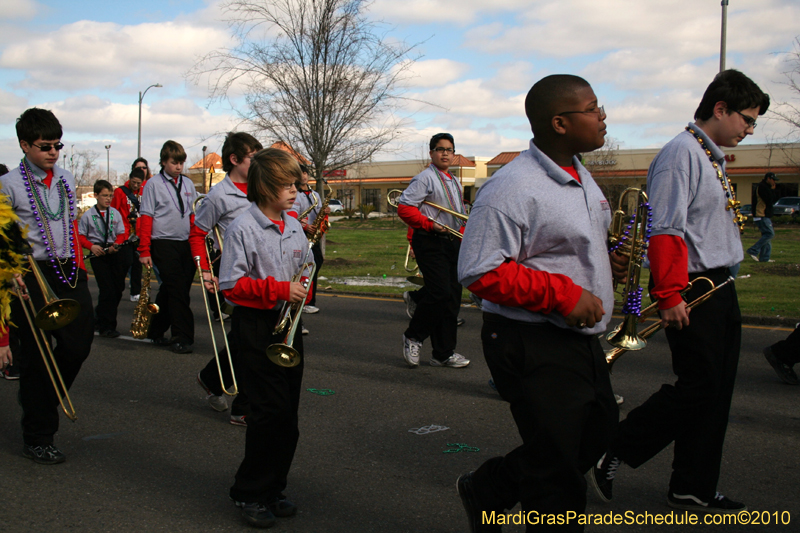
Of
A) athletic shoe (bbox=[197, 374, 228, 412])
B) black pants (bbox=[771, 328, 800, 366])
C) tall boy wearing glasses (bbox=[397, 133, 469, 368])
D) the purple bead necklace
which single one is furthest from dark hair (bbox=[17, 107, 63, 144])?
black pants (bbox=[771, 328, 800, 366])

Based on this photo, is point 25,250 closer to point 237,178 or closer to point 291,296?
point 291,296

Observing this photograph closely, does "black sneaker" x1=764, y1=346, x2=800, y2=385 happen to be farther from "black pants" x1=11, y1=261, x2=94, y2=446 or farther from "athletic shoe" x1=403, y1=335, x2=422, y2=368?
"black pants" x1=11, y1=261, x2=94, y2=446

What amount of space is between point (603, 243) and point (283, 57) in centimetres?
1223

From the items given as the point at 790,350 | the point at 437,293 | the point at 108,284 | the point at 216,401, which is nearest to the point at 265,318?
the point at 216,401

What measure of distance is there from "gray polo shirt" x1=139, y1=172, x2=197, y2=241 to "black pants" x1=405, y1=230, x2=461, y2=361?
2542mm

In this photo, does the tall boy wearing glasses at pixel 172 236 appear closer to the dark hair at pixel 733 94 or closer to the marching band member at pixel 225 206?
the marching band member at pixel 225 206

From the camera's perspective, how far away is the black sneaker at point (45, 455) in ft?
14.4

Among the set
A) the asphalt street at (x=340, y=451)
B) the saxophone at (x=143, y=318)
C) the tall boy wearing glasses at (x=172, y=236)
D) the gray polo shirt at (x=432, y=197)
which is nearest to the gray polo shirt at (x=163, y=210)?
the tall boy wearing glasses at (x=172, y=236)

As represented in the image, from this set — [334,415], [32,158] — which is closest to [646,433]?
[334,415]

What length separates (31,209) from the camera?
449 centimetres

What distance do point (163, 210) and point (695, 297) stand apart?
562 centimetres

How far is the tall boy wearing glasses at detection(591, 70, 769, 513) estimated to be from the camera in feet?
11.4

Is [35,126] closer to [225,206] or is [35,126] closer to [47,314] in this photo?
[47,314]

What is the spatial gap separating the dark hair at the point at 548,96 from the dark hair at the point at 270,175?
146 centimetres
